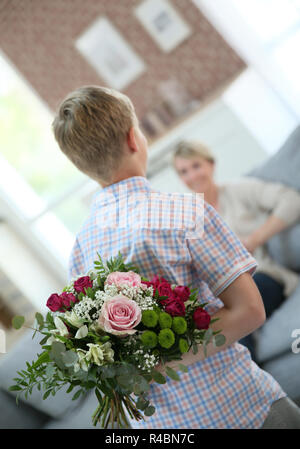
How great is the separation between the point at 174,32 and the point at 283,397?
3023mm

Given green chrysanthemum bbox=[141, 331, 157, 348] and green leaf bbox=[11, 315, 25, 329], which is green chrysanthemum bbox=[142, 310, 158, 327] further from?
green leaf bbox=[11, 315, 25, 329]

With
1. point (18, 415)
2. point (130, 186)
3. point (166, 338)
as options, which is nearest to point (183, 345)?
point (166, 338)

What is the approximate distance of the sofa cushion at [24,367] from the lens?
1.84 meters

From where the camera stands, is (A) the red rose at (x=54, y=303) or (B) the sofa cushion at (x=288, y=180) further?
(B) the sofa cushion at (x=288, y=180)

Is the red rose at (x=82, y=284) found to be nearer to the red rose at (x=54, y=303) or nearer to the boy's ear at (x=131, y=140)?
the red rose at (x=54, y=303)

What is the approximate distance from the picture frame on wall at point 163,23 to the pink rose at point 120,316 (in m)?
3.01

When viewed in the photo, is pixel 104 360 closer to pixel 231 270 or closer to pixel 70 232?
pixel 231 270

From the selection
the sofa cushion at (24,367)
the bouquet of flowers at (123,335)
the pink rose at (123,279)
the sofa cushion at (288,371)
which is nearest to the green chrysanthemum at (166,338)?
the bouquet of flowers at (123,335)

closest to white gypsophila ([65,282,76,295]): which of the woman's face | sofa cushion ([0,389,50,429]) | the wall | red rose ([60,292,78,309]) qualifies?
red rose ([60,292,78,309])

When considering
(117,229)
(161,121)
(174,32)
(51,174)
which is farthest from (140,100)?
(117,229)

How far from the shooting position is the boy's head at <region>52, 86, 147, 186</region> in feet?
2.80

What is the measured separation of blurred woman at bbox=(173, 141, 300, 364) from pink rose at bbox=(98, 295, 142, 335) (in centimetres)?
87

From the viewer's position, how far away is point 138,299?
2.47ft
